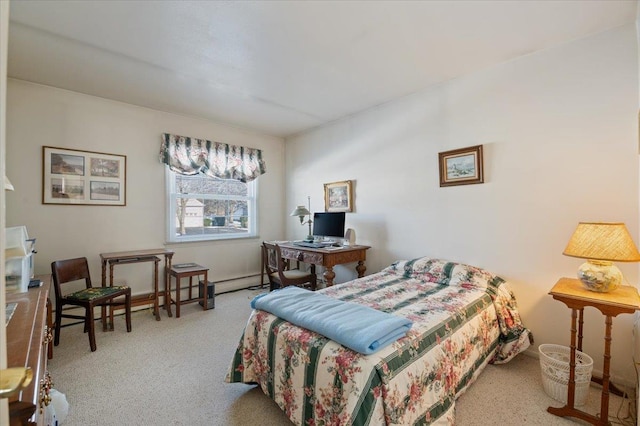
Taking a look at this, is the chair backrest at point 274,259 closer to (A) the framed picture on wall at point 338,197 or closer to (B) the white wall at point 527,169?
(A) the framed picture on wall at point 338,197

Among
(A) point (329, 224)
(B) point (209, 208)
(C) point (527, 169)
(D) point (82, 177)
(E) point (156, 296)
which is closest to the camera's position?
(C) point (527, 169)

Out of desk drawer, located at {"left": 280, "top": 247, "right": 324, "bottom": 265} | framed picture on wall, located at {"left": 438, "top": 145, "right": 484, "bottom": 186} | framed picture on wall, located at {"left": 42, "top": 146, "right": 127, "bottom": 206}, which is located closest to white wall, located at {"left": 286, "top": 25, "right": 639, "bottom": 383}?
framed picture on wall, located at {"left": 438, "top": 145, "right": 484, "bottom": 186}

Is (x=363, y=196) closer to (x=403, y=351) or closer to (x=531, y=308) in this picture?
(x=531, y=308)

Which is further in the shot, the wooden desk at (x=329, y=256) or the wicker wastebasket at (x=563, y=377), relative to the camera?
the wooden desk at (x=329, y=256)

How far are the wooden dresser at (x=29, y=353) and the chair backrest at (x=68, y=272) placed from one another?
84cm

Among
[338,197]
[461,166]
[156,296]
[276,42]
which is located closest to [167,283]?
[156,296]

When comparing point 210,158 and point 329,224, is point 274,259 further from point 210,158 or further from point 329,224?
point 210,158

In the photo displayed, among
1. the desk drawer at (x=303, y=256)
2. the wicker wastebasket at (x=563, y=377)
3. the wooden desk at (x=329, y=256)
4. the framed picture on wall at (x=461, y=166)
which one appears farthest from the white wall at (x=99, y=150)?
the wicker wastebasket at (x=563, y=377)

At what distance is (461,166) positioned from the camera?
8.98 ft

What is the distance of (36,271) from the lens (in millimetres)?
2828

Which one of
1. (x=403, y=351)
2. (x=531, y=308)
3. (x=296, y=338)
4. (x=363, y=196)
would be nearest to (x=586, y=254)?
(x=531, y=308)

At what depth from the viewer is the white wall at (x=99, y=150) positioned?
2770 millimetres

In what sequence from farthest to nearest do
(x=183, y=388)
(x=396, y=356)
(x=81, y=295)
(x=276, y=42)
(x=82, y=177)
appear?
(x=82, y=177)
(x=81, y=295)
(x=276, y=42)
(x=183, y=388)
(x=396, y=356)

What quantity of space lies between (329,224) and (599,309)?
2615 mm
